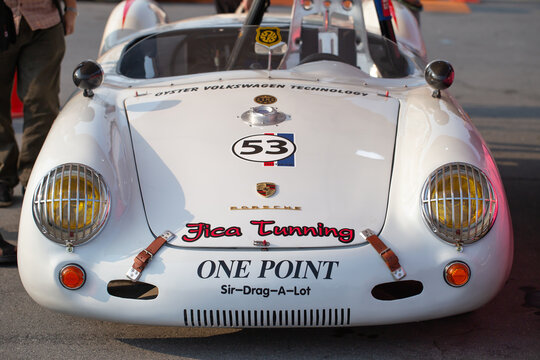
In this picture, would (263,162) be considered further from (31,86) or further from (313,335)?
(31,86)

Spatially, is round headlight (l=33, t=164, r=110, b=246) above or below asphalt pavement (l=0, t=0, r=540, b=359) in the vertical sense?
above

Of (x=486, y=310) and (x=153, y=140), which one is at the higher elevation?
(x=153, y=140)

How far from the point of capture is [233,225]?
9.99 ft

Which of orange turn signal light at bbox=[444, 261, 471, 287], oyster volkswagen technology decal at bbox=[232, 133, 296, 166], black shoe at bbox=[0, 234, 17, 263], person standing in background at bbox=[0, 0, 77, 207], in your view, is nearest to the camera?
orange turn signal light at bbox=[444, 261, 471, 287]

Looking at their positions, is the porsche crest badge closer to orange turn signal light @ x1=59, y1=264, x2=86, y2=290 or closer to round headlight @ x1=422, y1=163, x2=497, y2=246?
round headlight @ x1=422, y1=163, x2=497, y2=246

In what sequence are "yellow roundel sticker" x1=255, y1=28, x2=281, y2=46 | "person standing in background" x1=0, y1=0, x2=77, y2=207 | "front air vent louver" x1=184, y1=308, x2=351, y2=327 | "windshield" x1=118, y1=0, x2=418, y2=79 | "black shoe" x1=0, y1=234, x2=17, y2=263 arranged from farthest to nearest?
"person standing in background" x1=0, y1=0, x2=77, y2=207 → "windshield" x1=118, y1=0, x2=418, y2=79 → "yellow roundel sticker" x1=255, y1=28, x2=281, y2=46 → "black shoe" x1=0, y1=234, x2=17, y2=263 → "front air vent louver" x1=184, y1=308, x2=351, y2=327

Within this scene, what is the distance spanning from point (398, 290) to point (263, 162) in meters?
0.76

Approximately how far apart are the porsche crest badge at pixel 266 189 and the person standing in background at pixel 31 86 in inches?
80.1

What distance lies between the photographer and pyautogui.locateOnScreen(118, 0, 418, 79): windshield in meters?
4.49

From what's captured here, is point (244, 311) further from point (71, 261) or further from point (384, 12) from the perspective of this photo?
point (384, 12)

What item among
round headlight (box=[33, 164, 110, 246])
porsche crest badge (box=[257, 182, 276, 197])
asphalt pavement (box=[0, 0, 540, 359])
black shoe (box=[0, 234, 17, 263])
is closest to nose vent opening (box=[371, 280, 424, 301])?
asphalt pavement (box=[0, 0, 540, 359])

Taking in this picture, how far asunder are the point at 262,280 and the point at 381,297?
450 mm

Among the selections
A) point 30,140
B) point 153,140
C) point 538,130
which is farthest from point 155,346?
point 538,130

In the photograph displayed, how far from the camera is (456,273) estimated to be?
298 centimetres
